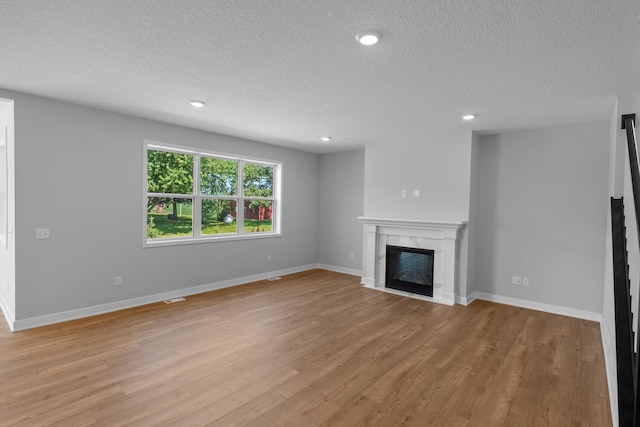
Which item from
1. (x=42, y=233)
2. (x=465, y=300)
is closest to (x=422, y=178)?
(x=465, y=300)

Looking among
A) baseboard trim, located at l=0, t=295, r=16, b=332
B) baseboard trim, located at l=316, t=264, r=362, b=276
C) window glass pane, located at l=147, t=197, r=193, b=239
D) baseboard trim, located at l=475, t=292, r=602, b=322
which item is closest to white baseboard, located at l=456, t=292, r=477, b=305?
baseboard trim, located at l=475, t=292, r=602, b=322

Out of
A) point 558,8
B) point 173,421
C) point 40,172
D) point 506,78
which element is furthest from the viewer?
point 40,172

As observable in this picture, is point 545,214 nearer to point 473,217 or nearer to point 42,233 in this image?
point 473,217

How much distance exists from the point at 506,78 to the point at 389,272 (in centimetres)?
351

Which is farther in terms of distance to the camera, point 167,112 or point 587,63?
point 167,112

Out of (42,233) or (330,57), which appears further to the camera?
(42,233)

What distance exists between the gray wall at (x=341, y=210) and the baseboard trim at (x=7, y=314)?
16.2ft

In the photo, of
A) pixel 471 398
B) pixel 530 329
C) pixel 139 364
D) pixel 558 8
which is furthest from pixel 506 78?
pixel 139 364

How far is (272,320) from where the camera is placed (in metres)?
3.90

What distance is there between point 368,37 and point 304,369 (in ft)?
8.54

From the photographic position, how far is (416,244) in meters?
5.16

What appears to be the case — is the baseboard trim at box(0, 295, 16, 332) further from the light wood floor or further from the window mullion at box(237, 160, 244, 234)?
the window mullion at box(237, 160, 244, 234)

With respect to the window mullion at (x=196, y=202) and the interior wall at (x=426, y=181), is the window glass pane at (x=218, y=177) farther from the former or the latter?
the interior wall at (x=426, y=181)

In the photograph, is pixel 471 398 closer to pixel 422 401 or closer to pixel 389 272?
pixel 422 401
